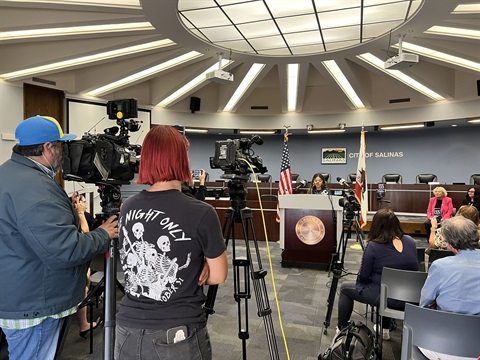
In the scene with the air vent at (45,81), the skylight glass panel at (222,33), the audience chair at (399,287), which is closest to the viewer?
the audience chair at (399,287)

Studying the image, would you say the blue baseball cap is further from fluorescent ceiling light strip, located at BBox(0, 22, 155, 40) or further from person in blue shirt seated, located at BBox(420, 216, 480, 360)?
fluorescent ceiling light strip, located at BBox(0, 22, 155, 40)

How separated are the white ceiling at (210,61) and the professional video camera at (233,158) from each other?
3.31 meters

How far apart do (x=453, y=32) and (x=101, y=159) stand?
5965mm

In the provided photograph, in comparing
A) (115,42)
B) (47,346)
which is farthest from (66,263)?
(115,42)

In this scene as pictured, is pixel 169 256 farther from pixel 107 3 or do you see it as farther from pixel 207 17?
pixel 207 17

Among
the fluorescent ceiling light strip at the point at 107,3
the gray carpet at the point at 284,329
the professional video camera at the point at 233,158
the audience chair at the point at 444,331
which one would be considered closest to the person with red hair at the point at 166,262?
the professional video camera at the point at 233,158

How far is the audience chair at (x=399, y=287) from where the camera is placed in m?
2.23

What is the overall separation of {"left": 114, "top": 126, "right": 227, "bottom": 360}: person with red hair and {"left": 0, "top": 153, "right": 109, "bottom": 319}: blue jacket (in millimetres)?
311

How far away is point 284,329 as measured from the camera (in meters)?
2.98

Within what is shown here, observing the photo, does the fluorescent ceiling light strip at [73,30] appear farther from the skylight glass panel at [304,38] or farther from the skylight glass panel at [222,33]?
the skylight glass panel at [304,38]

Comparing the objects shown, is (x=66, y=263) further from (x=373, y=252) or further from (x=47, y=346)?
(x=373, y=252)

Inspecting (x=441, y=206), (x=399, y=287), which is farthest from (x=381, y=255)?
(x=441, y=206)

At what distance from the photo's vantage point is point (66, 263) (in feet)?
4.30

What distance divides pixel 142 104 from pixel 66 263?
850 centimetres
